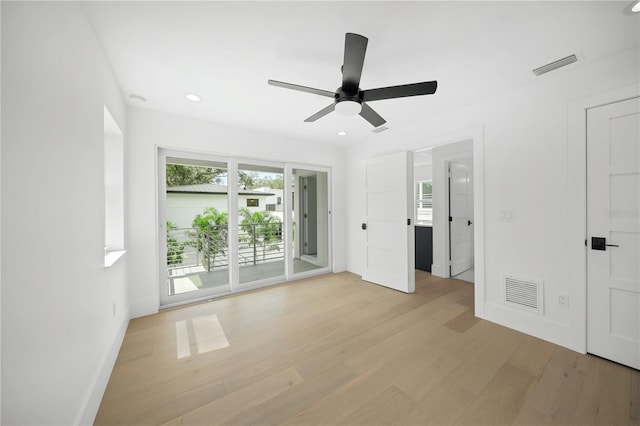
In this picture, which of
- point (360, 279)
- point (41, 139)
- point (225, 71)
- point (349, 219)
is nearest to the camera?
point (41, 139)

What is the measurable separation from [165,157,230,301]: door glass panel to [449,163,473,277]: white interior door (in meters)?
4.01

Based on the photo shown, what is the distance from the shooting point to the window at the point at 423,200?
6.67 meters

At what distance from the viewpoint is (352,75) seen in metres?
1.75

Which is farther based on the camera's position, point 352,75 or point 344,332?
point 344,332

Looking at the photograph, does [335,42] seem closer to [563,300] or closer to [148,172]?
[148,172]

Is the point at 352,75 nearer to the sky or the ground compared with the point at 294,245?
nearer to the sky

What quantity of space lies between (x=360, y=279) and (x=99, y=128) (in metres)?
3.98

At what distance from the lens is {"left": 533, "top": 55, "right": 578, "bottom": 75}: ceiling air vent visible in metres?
1.99

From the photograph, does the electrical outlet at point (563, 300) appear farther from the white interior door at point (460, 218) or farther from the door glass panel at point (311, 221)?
the door glass panel at point (311, 221)

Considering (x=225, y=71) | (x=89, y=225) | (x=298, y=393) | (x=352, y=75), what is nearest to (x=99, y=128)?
(x=89, y=225)

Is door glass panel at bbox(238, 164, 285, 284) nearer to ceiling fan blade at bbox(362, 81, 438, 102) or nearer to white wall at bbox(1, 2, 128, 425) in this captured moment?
white wall at bbox(1, 2, 128, 425)

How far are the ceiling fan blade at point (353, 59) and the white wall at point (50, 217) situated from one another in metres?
1.47

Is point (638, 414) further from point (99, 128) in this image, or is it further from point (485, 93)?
point (99, 128)

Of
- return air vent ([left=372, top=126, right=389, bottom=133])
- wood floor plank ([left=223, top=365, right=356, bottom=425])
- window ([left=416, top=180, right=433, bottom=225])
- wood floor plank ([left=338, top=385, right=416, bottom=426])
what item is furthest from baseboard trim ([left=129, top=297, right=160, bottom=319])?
window ([left=416, top=180, right=433, bottom=225])
